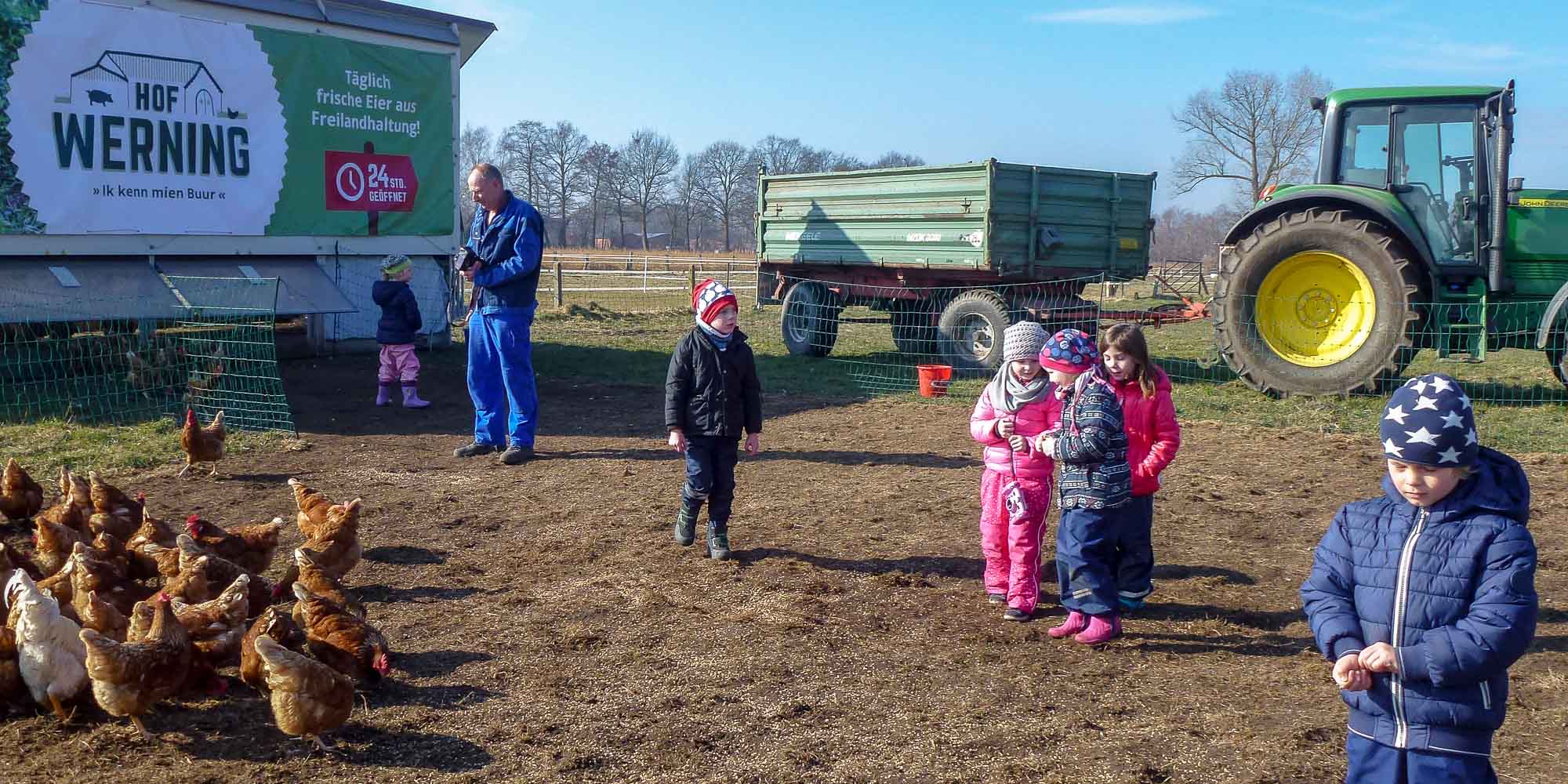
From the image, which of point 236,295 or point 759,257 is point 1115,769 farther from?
point 759,257

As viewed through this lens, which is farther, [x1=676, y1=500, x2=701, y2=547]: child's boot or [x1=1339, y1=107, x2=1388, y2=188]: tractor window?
[x1=1339, y1=107, x2=1388, y2=188]: tractor window

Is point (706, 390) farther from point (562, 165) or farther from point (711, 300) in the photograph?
point (562, 165)

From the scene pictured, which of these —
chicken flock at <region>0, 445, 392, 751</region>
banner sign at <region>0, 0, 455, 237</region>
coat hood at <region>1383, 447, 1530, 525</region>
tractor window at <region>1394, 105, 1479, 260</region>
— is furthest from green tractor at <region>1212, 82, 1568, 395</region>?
banner sign at <region>0, 0, 455, 237</region>

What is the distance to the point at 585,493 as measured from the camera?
7.30 metres

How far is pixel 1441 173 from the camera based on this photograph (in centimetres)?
1028

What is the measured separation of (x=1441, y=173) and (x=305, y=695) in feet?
34.6

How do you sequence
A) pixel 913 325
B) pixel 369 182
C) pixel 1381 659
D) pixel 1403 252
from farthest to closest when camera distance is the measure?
1. pixel 913 325
2. pixel 369 182
3. pixel 1403 252
4. pixel 1381 659

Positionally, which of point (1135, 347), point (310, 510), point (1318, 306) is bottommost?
point (310, 510)

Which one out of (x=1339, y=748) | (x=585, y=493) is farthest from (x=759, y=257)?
(x=1339, y=748)

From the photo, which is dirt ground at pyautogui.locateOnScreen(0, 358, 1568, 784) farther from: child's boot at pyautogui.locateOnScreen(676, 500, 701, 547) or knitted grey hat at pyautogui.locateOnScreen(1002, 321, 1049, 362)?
knitted grey hat at pyautogui.locateOnScreen(1002, 321, 1049, 362)

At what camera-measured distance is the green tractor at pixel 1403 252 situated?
393 inches

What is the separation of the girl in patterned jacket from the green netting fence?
264 inches

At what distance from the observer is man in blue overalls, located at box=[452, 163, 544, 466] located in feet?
26.6

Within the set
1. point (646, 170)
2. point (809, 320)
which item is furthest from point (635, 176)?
point (809, 320)
